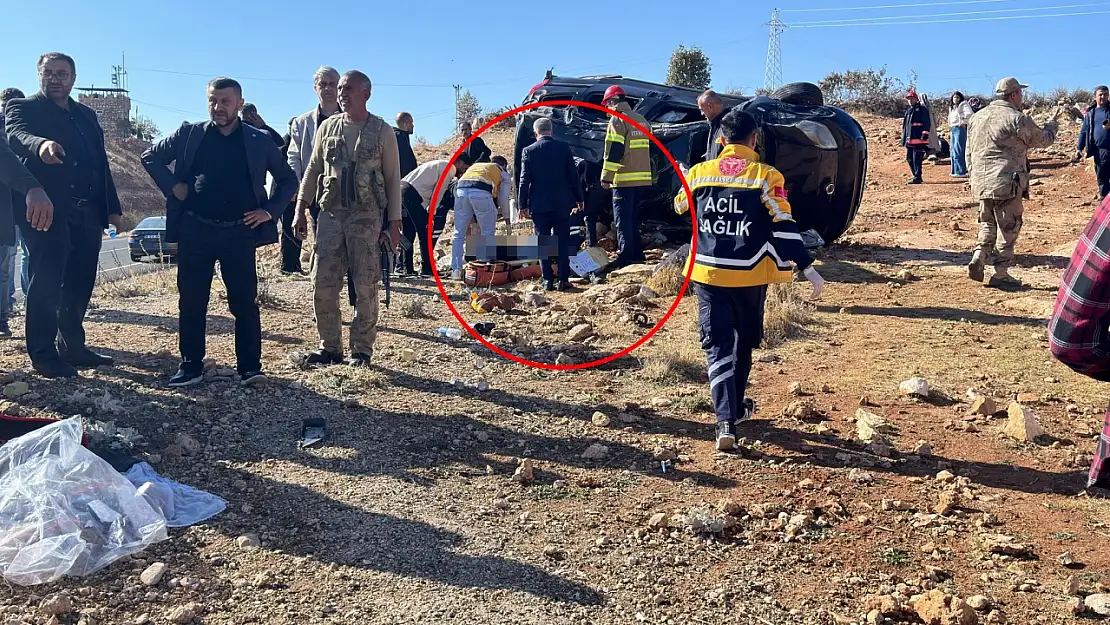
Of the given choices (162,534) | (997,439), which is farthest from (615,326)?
(162,534)

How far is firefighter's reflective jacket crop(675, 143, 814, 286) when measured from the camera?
4.75 metres

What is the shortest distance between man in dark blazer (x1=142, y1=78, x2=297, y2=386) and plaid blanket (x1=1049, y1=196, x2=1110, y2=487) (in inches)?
188

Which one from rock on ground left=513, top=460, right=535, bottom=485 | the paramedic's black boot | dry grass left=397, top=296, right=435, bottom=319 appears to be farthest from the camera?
dry grass left=397, top=296, right=435, bottom=319

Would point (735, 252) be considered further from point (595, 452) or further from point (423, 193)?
point (423, 193)

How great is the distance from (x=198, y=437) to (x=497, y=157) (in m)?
6.56

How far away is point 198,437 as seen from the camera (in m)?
4.97

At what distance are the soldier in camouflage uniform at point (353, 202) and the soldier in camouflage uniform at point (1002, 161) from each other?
5648 mm

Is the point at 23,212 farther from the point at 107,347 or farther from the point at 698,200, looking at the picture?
the point at 698,200

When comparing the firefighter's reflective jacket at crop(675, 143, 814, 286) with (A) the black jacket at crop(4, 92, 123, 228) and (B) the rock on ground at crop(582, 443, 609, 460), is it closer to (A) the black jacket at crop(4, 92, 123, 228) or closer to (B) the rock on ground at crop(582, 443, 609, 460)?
(B) the rock on ground at crop(582, 443, 609, 460)

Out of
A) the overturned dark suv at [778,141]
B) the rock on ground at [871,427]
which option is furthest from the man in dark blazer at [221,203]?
the overturned dark suv at [778,141]

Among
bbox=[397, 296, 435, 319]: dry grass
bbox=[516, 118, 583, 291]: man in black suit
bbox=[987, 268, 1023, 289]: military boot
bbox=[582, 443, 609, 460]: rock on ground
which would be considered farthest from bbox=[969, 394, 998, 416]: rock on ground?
bbox=[397, 296, 435, 319]: dry grass

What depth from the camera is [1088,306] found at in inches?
81.4

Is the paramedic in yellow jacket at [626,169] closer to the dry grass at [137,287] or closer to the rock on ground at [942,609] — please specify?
the dry grass at [137,287]

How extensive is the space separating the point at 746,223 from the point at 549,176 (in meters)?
4.42
